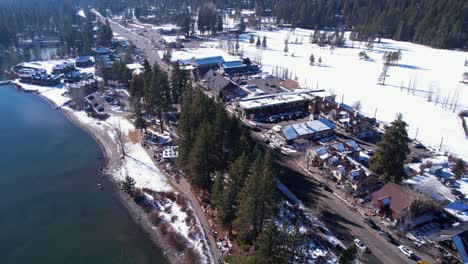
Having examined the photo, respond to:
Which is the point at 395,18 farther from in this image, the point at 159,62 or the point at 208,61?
the point at 159,62

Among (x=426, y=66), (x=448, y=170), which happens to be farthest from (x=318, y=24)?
(x=448, y=170)

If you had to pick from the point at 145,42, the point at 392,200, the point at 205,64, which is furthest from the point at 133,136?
the point at 145,42

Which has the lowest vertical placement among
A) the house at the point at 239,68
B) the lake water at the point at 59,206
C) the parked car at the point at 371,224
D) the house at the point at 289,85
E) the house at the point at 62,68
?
the lake water at the point at 59,206

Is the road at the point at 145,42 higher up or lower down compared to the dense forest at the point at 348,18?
lower down

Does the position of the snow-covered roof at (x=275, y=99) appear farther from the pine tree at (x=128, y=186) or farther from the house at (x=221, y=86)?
the pine tree at (x=128, y=186)

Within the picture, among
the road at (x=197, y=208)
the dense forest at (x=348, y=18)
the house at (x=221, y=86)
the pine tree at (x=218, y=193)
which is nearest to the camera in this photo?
the pine tree at (x=218, y=193)

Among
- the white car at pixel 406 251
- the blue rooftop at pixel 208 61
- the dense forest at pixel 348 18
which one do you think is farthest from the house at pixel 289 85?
the dense forest at pixel 348 18

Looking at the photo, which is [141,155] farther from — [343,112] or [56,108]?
[343,112]

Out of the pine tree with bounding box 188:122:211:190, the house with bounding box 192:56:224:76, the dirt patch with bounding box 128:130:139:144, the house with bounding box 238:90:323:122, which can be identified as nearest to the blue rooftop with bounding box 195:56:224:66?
the house with bounding box 192:56:224:76
